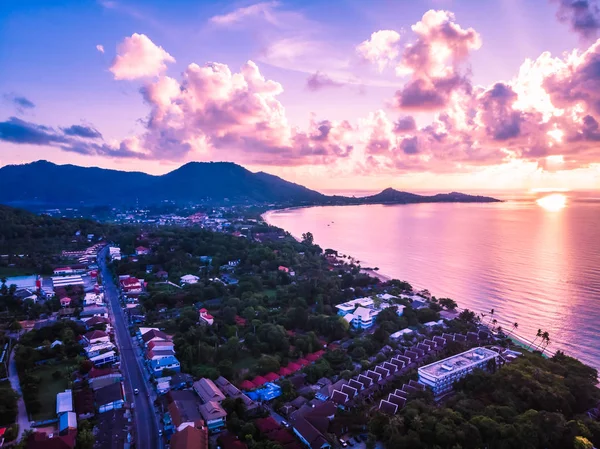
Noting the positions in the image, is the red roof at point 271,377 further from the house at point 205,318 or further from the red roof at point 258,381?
the house at point 205,318

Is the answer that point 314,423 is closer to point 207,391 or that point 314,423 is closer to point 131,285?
point 207,391

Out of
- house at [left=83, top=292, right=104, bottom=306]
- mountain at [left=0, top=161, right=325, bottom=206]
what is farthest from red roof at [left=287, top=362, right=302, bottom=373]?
mountain at [left=0, top=161, right=325, bottom=206]

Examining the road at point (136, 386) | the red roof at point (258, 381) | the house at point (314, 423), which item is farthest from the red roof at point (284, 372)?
the road at point (136, 386)

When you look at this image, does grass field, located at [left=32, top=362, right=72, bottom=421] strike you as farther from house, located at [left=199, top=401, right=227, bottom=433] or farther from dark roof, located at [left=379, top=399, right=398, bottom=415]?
dark roof, located at [left=379, top=399, right=398, bottom=415]

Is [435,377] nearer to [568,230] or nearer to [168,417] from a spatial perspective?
[168,417]

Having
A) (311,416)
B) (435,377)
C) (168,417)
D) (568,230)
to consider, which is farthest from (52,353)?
(568,230)

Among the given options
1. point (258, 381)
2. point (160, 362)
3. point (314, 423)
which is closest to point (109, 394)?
point (160, 362)
